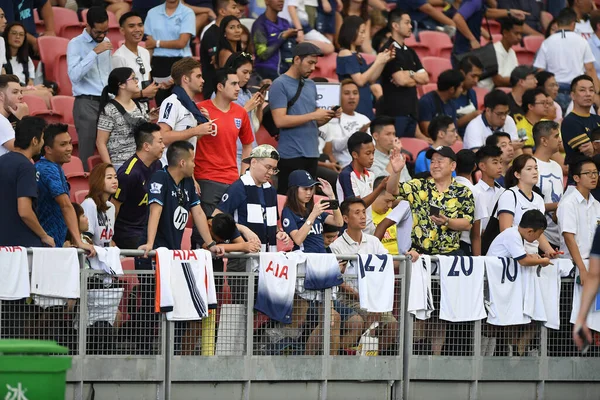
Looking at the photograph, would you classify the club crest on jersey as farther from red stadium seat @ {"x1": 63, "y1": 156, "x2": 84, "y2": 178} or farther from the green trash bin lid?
the green trash bin lid

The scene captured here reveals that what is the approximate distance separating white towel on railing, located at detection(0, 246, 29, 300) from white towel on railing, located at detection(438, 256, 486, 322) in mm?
3681

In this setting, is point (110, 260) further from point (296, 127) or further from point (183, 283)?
point (296, 127)

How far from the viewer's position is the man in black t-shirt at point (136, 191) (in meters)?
11.5

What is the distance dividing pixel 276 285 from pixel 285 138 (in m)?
3.16

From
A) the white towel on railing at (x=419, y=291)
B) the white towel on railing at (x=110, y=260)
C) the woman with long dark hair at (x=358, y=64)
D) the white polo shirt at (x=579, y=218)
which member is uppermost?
the woman with long dark hair at (x=358, y=64)

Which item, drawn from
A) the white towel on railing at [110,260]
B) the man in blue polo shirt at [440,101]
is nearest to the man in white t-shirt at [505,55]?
the man in blue polo shirt at [440,101]

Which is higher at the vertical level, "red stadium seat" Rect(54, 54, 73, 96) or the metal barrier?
"red stadium seat" Rect(54, 54, 73, 96)

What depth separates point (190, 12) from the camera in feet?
50.3

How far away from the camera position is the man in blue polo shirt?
15.6 meters

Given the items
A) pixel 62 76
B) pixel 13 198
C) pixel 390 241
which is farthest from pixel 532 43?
pixel 13 198

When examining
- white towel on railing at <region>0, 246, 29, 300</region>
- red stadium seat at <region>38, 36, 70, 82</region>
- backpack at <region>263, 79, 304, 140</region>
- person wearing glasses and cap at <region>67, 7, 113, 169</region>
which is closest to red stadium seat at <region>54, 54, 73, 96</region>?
red stadium seat at <region>38, 36, 70, 82</region>

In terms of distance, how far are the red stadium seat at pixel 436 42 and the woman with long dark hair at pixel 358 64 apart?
339 cm

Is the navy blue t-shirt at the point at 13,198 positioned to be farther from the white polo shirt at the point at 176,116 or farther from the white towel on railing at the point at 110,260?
the white polo shirt at the point at 176,116

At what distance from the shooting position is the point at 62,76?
1492 cm
